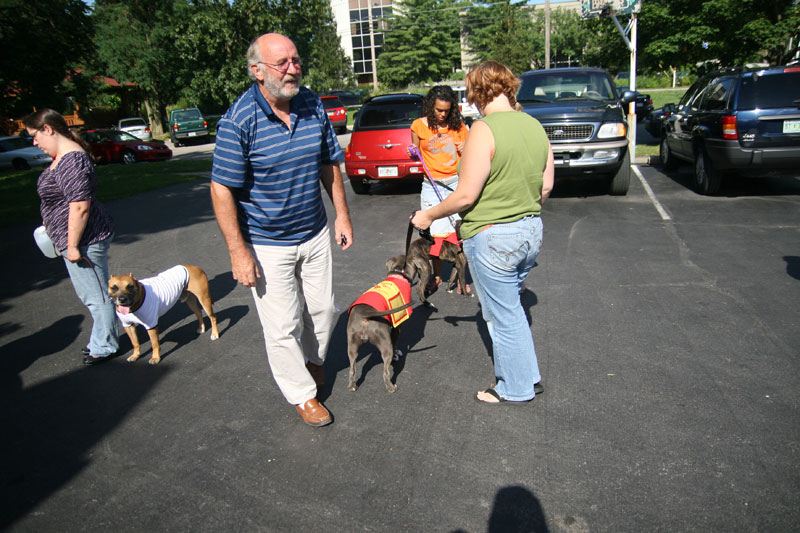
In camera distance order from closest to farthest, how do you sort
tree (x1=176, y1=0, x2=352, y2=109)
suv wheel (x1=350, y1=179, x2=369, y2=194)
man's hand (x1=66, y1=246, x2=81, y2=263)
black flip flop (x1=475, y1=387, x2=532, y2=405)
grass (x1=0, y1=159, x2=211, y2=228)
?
1. black flip flop (x1=475, y1=387, x2=532, y2=405)
2. man's hand (x1=66, y1=246, x2=81, y2=263)
3. grass (x1=0, y1=159, x2=211, y2=228)
4. suv wheel (x1=350, y1=179, x2=369, y2=194)
5. tree (x1=176, y1=0, x2=352, y2=109)

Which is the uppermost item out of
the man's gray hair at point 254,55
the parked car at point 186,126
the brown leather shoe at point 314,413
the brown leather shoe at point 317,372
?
the parked car at point 186,126

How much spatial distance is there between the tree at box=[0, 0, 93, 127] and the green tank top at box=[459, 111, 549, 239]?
61.6 feet

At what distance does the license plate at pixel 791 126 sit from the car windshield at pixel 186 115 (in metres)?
26.5

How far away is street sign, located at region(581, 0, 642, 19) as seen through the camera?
A: 12.5 metres

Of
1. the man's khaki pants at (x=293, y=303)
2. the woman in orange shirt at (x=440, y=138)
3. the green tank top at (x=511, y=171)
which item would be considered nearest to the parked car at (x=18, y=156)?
the woman in orange shirt at (x=440, y=138)

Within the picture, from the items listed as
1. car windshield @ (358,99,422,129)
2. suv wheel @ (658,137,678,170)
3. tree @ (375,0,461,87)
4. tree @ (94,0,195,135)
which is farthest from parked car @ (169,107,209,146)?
tree @ (375,0,461,87)

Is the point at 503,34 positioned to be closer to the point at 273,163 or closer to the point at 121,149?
the point at 121,149

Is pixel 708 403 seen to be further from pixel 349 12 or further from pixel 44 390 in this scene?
pixel 349 12

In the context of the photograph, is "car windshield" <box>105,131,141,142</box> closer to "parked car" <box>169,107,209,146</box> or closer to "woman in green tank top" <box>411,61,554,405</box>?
"parked car" <box>169,107,209,146</box>

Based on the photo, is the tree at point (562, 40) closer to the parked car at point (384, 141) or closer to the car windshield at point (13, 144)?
the car windshield at point (13, 144)

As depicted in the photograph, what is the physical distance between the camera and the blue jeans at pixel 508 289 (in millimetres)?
2963

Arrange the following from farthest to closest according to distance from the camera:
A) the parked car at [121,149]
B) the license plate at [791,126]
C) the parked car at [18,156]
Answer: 1. the parked car at [18,156]
2. the parked car at [121,149]
3. the license plate at [791,126]

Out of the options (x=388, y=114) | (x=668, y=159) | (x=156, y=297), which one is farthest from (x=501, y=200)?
(x=668, y=159)

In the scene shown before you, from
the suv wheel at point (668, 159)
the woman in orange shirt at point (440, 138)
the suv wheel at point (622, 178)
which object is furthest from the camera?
the suv wheel at point (668, 159)
